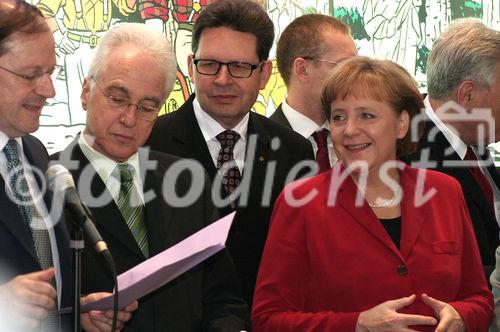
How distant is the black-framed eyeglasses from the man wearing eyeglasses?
61 centimetres

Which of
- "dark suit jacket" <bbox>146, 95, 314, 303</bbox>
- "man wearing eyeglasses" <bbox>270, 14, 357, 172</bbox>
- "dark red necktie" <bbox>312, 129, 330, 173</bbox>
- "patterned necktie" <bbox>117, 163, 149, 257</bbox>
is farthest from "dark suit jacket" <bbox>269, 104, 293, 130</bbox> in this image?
"patterned necktie" <bbox>117, 163, 149, 257</bbox>

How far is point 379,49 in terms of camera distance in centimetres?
533

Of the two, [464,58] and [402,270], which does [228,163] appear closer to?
[402,270]

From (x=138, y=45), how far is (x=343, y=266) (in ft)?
3.12

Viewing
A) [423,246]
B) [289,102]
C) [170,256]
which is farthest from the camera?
[289,102]

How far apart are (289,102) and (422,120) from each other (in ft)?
4.56

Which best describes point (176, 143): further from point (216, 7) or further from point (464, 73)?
point (464, 73)

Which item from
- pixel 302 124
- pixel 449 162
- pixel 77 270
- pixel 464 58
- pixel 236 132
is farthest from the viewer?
pixel 302 124

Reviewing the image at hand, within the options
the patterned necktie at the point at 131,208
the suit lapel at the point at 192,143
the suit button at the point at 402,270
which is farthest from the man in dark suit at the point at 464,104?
the patterned necktie at the point at 131,208

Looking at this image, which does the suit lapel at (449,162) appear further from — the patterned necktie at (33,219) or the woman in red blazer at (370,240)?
the patterned necktie at (33,219)

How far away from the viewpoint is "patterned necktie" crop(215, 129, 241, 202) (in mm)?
3385

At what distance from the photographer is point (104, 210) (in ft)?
8.30

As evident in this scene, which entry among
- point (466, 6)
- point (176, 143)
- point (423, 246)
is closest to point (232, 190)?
point (176, 143)

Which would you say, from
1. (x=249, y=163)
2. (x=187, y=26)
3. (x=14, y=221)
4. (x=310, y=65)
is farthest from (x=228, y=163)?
(x=187, y=26)
